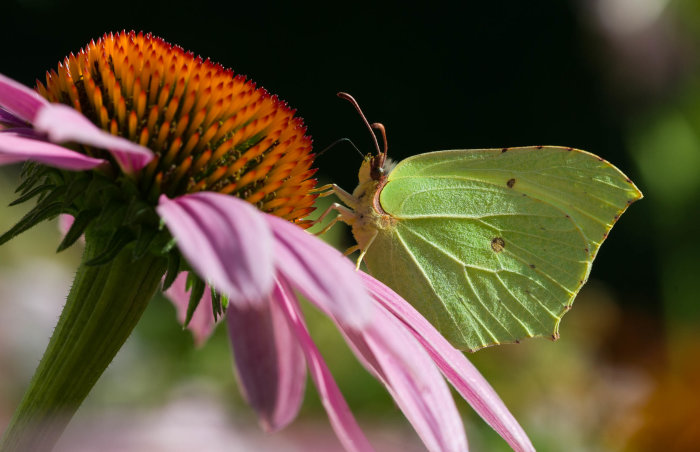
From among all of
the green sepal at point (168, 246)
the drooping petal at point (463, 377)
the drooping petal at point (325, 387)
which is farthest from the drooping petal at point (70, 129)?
the drooping petal at point (463, 377)

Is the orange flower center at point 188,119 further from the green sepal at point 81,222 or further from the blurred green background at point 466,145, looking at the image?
the blurred green background at point 466,145

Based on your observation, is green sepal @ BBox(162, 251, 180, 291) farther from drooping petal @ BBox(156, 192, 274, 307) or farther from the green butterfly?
the green butterfly

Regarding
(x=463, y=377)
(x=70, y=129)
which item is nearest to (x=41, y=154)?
(x=70, y=129)

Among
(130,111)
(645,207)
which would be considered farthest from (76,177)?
(645,207)

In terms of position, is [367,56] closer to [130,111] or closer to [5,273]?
[5,273]

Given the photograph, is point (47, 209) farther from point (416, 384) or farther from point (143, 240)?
point (416, 384)
